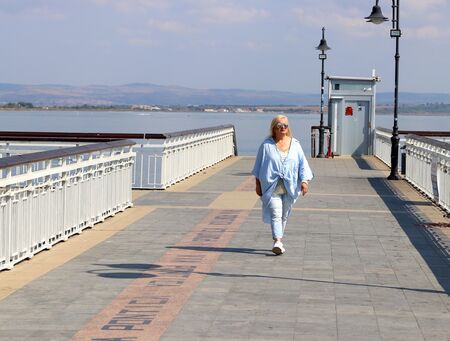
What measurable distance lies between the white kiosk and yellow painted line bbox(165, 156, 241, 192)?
6.41m

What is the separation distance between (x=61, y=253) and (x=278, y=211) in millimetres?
2470

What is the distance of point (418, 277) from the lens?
11.0 meters

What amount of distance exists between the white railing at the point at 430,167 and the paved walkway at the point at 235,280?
74 cm

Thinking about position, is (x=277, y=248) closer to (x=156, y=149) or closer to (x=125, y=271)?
(x=125, y=271)

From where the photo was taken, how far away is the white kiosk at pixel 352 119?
4069 centimetres

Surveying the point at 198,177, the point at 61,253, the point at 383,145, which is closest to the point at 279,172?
the point at 61,253

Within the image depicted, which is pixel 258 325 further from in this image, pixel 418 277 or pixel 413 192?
pixel 413 192

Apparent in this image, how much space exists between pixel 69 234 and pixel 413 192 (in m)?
9.99

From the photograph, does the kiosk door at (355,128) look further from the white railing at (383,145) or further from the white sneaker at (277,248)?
the white sneaker at (277,248)

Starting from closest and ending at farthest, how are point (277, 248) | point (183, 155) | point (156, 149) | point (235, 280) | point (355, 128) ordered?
point (235, 280) → point (277, 248) → point (156, 149) → point (183, 155) → point (355, 128)

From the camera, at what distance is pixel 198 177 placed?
2658 cm

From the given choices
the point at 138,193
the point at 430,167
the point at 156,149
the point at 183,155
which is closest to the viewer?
the point at 430,167

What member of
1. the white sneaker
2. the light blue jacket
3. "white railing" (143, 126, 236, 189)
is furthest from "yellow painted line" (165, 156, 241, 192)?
the white sneaker

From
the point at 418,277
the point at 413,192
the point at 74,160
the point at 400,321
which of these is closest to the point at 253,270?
the point at 418,277
